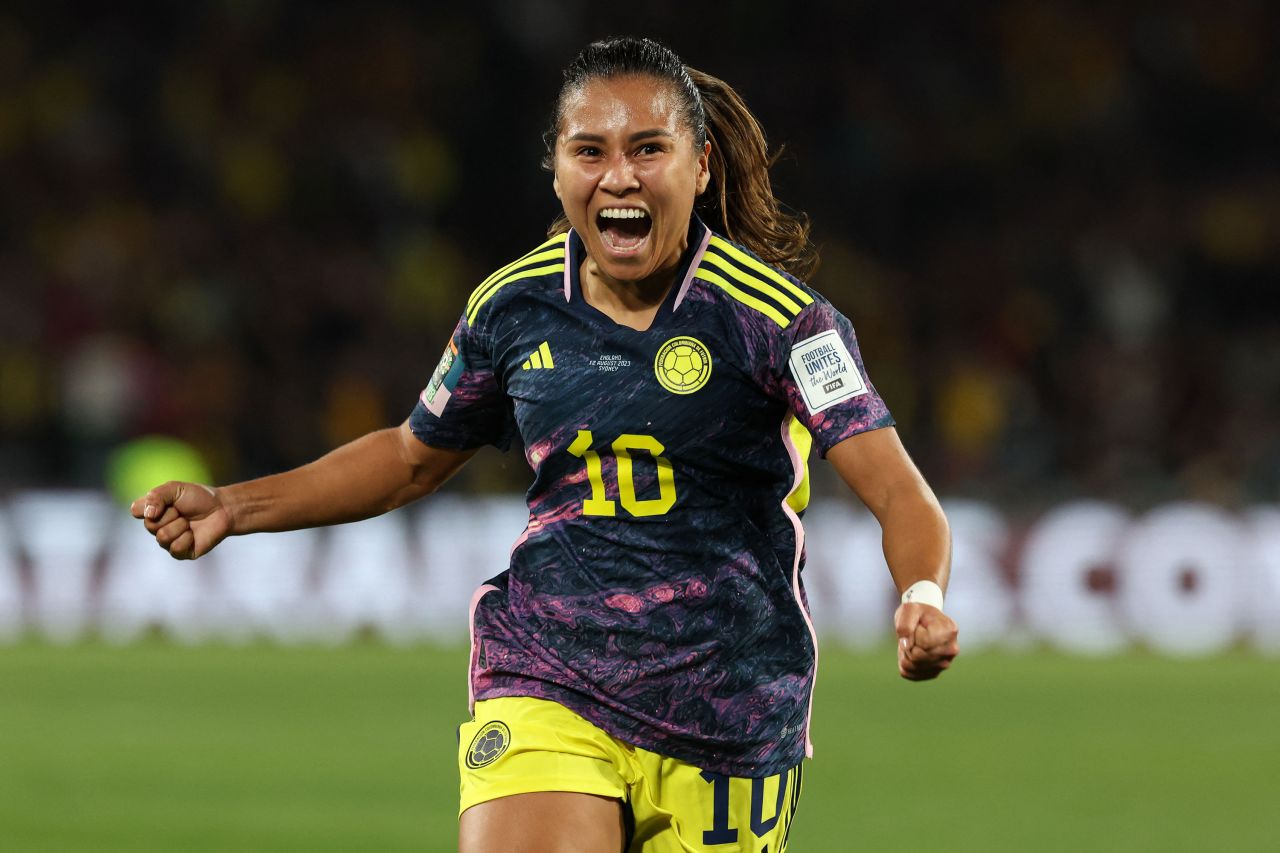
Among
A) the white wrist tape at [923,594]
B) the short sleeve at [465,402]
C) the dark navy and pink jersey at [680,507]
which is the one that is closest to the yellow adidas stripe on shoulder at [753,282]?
the dark navy and pink jersey at [680,507]

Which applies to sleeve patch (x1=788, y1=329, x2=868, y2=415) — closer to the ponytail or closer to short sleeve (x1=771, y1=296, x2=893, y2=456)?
short sleeve (x1=771, y1=296, x2=893, y2=456)

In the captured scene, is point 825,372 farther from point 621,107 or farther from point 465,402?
point 465,402

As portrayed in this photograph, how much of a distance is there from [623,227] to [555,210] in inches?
575

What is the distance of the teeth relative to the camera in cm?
369

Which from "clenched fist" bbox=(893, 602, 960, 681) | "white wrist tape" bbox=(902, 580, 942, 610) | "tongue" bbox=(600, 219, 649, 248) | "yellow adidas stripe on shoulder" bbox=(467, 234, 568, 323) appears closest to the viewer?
"clenched fist" bbox=(893, 602, 960, 681)

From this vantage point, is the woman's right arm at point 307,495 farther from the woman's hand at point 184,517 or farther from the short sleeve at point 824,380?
the short sleeve at point 824,380

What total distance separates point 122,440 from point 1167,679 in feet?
25.1

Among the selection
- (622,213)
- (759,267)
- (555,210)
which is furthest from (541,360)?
(555,210)

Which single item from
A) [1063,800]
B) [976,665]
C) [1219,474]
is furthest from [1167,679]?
[1063,800]

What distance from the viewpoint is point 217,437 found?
50.5 feet

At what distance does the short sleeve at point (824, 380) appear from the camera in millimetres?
3605

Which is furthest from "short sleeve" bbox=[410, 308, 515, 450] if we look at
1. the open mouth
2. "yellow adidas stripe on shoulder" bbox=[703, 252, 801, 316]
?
"yellow adidas stripe on shoulder" bbox=[703, 252, 801, 316]

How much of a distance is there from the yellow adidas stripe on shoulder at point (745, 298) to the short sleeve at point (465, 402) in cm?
46

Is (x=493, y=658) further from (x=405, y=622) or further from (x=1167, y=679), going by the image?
(x=405, y=622)
